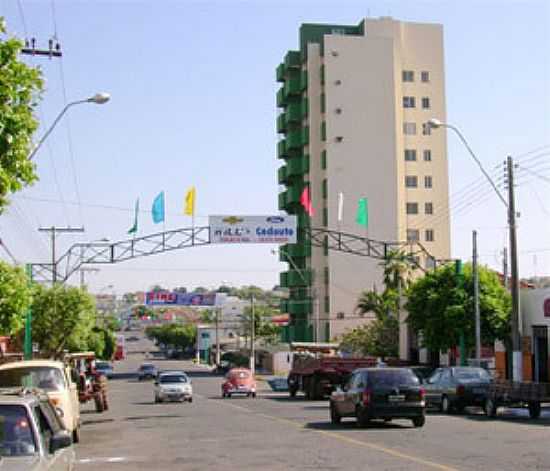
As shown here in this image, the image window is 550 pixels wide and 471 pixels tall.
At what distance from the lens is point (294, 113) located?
98.8 meters

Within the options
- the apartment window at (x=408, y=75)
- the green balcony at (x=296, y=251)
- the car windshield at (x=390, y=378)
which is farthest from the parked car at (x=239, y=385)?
the apartment window at (x=408, y=75)

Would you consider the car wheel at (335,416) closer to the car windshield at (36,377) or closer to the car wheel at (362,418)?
the car wheel at (362,418)

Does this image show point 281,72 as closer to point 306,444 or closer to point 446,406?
point 446,406

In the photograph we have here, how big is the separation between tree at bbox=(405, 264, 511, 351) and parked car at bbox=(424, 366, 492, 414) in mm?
11561

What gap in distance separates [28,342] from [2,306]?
2119cm

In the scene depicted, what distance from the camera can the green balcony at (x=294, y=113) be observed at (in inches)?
3873

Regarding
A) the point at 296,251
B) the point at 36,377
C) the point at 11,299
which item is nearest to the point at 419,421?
the point at 36,377

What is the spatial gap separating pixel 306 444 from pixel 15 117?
10.1 meters

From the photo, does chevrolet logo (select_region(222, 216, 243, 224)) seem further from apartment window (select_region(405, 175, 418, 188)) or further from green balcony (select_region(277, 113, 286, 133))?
green balcony (select_region(277, 113, 286, 133))

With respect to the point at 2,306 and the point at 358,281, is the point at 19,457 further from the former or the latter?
the point at 358,281

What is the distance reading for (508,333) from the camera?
46.5 m

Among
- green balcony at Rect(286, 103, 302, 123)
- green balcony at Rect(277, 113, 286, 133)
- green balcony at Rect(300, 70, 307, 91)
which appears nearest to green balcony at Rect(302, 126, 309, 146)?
green balcony at Rect(286, 103, 302, 123)

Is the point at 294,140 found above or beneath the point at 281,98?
beneath

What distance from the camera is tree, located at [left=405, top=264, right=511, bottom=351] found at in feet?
150
